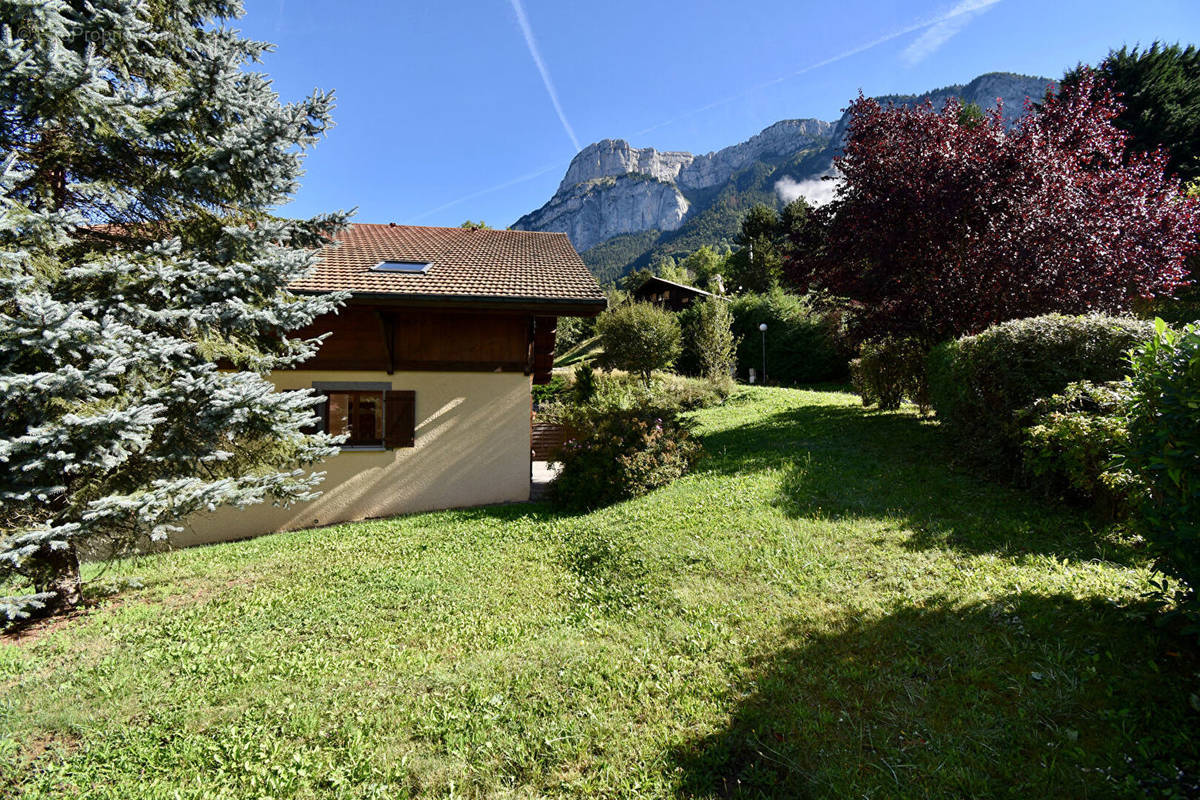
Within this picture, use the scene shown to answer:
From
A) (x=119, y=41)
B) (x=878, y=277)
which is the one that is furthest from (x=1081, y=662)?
(x=119, y=41)

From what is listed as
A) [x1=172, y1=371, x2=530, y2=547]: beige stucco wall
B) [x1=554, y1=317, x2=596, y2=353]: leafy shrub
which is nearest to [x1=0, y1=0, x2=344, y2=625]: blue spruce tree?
[x1=172, y1=371, x2=530, y2=547]: beige stucco wall

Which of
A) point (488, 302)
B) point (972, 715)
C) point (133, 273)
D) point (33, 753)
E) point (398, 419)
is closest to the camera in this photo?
point (972, 715)

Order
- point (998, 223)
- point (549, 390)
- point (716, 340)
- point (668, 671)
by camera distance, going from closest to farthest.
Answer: point (668, 671)
point (998, 223)
point (716, 340)
point (549, 390)

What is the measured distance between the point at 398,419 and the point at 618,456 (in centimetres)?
438

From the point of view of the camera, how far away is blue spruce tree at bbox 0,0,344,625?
4117 millimetres

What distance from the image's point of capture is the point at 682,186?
149875 mm

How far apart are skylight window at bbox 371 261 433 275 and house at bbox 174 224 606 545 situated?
4cm

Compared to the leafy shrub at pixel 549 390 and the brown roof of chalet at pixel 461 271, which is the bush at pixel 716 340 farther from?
the leafy shrub at pixel 549 390

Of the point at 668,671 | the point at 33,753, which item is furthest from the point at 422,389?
the point at 668,671

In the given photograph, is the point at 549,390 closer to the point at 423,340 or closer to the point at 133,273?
the point at 423,340

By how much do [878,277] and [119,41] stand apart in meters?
10.5

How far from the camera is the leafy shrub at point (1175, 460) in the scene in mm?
2529

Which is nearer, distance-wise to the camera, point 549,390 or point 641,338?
point 641,338

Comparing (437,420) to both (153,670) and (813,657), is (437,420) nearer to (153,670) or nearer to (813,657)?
(153,670)
